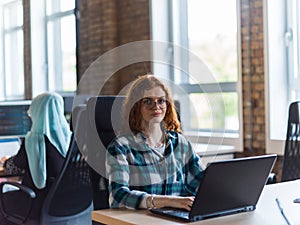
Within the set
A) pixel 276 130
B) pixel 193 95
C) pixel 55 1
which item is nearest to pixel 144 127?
pixel 276 130

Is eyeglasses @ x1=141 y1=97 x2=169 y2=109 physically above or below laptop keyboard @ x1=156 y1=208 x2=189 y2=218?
above

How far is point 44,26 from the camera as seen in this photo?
509 centimetres

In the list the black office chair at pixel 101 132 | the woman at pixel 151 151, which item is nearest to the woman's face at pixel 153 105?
the woman at pixel 151 151

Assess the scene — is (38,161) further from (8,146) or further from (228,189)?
(228,189)

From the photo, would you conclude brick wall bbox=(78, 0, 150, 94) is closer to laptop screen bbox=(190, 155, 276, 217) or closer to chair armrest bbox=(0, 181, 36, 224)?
chair armrest bbox=(0, 181, 36, 224)

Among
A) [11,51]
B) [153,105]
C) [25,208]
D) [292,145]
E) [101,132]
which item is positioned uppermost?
[11,51]

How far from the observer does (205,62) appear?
4.29 m

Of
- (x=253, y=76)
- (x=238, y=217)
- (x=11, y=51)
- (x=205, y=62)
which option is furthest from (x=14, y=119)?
(x=238, y=217)

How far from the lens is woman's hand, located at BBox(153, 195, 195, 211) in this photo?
5.53 ft

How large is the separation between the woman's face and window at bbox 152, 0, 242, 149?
1.76 meters

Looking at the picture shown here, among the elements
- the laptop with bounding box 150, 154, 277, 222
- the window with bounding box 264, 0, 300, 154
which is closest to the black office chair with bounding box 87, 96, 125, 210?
the laptop with bounding box 150, 154, 277, 222

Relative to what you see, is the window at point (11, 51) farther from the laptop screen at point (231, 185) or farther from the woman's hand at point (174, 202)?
the laptop screen at point (231, 185)

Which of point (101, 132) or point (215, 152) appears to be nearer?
point (101, 132)

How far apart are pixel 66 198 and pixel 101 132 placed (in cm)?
85
